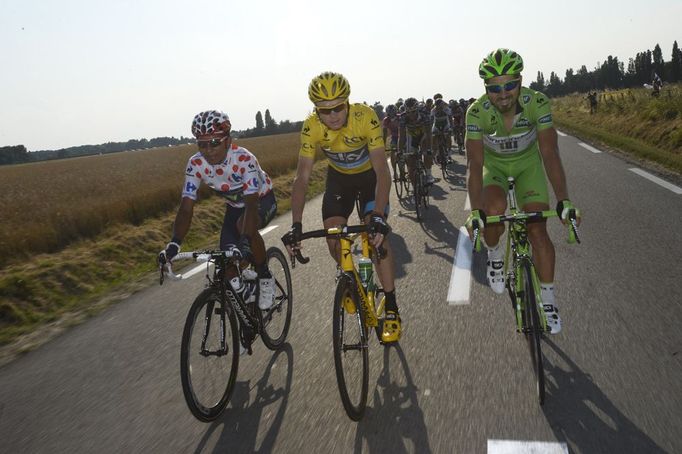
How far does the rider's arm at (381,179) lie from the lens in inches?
164

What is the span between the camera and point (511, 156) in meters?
4.55

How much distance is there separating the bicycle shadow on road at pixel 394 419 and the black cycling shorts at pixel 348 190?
1519 millimetres

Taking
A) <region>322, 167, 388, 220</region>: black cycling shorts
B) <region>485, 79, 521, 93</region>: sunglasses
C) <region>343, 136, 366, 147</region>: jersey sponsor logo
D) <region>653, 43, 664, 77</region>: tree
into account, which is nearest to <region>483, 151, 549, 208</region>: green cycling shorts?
<region>485, 79, 521, 93</region>: sunglasses

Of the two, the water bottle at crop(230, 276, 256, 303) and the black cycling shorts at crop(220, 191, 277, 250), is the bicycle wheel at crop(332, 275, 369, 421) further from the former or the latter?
the black cycling shorts at crop(220, 191, 277, 250)

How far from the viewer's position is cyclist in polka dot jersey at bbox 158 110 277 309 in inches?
170

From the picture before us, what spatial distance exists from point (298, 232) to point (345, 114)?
A: 3.66ft

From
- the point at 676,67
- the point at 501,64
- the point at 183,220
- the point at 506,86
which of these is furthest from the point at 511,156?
the point at 676,67

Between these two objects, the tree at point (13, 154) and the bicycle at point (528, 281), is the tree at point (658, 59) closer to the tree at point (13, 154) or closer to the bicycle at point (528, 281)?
the bicycle at point (528, 281)

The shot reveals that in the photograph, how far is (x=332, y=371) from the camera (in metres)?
4.18

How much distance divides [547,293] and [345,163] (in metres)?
2.03

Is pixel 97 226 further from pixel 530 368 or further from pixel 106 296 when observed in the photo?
pixel 530 368

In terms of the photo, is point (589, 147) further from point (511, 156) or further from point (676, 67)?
point (676, 67)

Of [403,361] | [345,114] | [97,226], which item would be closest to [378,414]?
[403,361]

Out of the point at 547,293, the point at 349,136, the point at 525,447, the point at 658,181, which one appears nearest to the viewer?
the point at 525,447
